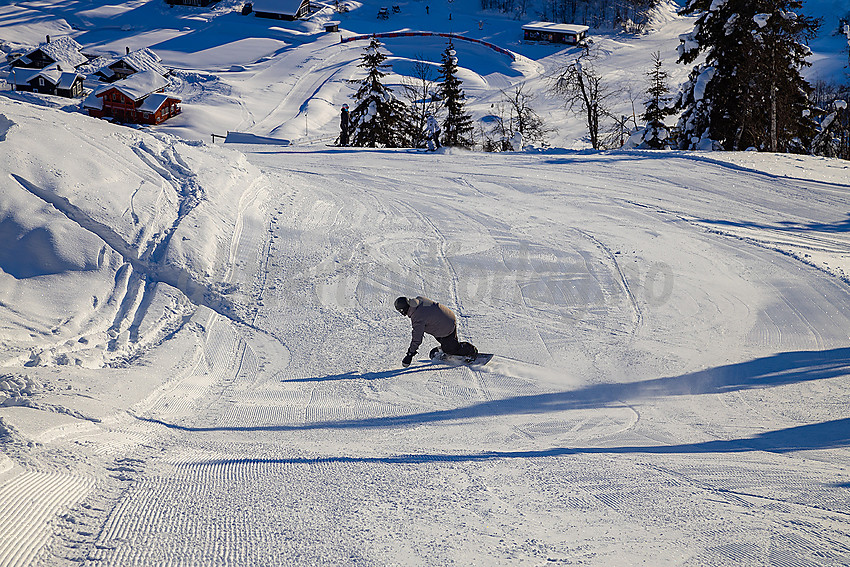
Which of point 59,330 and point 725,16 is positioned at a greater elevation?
point 725,16

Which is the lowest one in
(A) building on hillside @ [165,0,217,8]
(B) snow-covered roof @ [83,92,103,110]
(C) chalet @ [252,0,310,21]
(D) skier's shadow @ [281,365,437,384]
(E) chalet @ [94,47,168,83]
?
(D) skier's shadow @ [281,365,437,384]

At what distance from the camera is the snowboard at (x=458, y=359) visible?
31.0ft

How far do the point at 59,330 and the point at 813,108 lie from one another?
2742 cm

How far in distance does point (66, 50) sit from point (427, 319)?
202 feet

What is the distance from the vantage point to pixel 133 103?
43031 mm

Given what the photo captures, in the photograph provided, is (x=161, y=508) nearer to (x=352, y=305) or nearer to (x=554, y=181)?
(x=352, y=305)

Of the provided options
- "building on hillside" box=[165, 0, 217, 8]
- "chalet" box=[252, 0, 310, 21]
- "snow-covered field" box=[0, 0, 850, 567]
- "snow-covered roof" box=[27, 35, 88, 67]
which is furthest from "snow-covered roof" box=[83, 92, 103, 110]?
"building on hillside" box=[165, 0, 217, 8]

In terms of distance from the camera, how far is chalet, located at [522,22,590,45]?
215 feet

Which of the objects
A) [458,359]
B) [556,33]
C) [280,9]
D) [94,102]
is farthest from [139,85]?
[458,359]

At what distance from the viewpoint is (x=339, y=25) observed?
70375 millimetres

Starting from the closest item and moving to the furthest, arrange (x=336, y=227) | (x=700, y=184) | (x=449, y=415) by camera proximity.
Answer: (x=449, y=415) < (x=336, y=227) < (x=700, y=184)

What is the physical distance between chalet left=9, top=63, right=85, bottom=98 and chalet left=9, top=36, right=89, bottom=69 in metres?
2.96

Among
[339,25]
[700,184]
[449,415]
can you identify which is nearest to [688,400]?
[449,415]

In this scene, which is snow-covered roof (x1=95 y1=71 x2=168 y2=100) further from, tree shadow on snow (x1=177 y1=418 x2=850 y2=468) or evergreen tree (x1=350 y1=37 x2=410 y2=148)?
tree shadow on snow (x1=177 y1=418 x2=850 y2=468)
